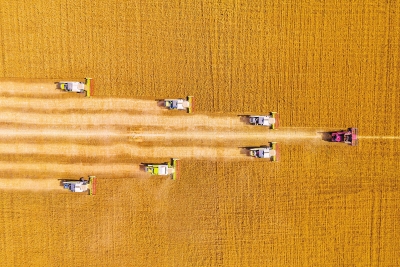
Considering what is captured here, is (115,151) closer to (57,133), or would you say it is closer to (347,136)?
(57,133)

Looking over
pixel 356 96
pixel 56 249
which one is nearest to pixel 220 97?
pixel 356 96

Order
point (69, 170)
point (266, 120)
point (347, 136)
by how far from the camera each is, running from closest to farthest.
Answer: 1. point (266, 120)
2. point (69, 170)
3. point (347, 136)

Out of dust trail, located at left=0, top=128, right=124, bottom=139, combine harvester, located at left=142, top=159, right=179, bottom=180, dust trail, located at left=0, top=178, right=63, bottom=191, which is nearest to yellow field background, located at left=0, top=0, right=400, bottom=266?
dust trail, located at left=0, top=178, right=63, bottom=191

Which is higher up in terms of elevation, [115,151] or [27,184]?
[115,151]

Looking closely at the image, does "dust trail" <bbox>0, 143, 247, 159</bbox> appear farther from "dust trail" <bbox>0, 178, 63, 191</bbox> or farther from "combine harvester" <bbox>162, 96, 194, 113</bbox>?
"combine harvester" <bbox>162, 96, 194, 113</bbox>

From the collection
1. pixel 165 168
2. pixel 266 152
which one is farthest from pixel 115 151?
pixel 266 152

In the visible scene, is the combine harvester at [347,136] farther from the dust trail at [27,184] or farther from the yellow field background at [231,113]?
the dust trail at [27,184]
